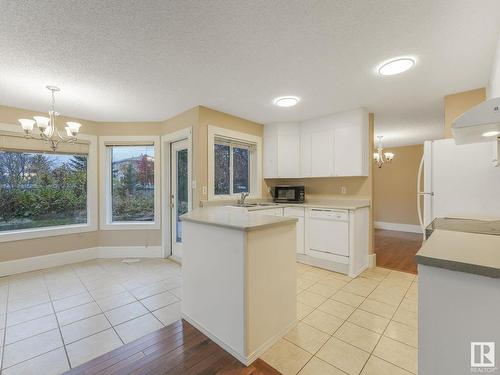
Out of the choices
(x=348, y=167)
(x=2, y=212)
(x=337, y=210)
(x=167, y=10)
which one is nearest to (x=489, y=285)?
(x=167, y=10)

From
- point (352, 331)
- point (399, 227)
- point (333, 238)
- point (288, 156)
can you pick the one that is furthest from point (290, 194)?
point (399, 227)

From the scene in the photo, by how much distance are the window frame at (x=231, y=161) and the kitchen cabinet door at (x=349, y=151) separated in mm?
1341

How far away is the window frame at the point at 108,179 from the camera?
4039 mm

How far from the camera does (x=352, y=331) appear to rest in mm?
1988

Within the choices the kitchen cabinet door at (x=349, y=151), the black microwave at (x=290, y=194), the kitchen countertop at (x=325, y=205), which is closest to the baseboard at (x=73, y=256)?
the kitchen countertop at (x=325, y=205)

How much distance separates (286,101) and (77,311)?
334cm

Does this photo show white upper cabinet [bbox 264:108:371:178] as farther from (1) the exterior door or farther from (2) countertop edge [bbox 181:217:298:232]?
(2) countertop edge [bbox 181:217:298:232]

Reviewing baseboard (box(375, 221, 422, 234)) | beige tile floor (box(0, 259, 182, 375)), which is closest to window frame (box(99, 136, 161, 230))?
beige tile floor (box(0, 259, 182, 375))

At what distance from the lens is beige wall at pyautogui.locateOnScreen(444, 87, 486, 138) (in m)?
2.74

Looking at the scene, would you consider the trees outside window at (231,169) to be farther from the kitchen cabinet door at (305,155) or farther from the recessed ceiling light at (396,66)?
the recessed ceiling light at (396,66)

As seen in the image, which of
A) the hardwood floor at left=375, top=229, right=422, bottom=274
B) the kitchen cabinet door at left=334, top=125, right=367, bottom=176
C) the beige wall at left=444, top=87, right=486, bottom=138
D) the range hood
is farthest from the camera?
the hardwood floor at left=375, top=229, right=422, bottom=274

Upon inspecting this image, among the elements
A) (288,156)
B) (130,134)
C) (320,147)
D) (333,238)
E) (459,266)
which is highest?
(130,134)

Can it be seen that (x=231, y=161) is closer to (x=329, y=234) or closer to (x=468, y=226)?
(x=329, y=234)

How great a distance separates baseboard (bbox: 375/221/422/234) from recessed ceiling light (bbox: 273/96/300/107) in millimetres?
5055
